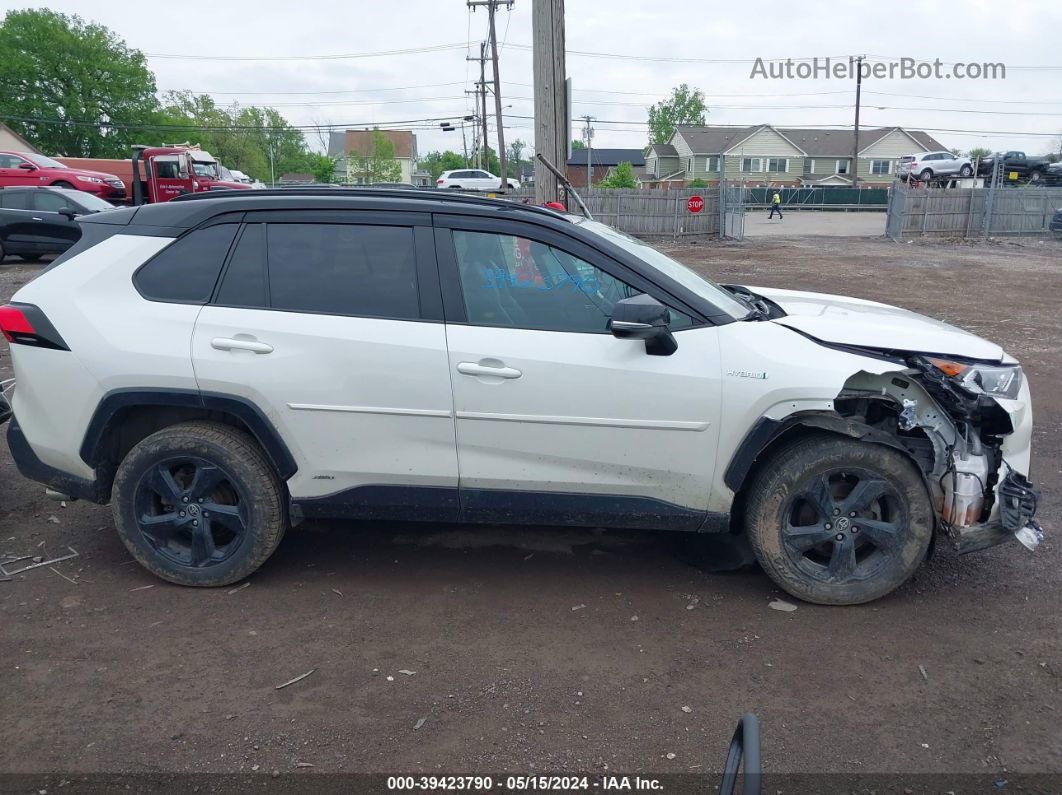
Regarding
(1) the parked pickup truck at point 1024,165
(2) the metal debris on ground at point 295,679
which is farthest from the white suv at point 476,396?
(1) the parked pickup truck at point 1024,165

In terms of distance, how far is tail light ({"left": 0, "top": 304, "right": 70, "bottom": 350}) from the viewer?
396 centimetres

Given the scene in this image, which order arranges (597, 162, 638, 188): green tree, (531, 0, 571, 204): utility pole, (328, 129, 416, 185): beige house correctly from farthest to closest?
1. (328, 129, 416, 185): beige house
2. (597, 162, 638, 188): green tree
3. (531, 0, 571, 204): utility pole

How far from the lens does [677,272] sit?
13.9ft

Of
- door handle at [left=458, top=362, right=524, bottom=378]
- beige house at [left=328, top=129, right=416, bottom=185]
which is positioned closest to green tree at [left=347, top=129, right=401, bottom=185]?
beige house at [left=328, top=129, right=416, bottom=185]

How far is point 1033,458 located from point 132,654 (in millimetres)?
5712

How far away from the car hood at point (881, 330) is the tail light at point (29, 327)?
339 cm

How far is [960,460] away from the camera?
387cm

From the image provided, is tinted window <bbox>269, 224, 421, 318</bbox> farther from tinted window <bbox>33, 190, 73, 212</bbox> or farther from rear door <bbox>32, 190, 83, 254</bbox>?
tinted window <bbox>33, 190, 73, 212</bbox>

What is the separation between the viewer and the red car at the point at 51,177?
1000 inches

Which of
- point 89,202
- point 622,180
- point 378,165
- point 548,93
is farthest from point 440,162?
point 548,93

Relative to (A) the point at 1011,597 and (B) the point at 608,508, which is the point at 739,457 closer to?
(B) the point at 608,508

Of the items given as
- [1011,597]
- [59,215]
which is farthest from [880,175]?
[1011,597]

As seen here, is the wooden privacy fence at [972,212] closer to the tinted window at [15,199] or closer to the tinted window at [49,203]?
the tinted window at [49,203]

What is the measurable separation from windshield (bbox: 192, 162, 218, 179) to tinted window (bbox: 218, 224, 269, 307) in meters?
29.1
